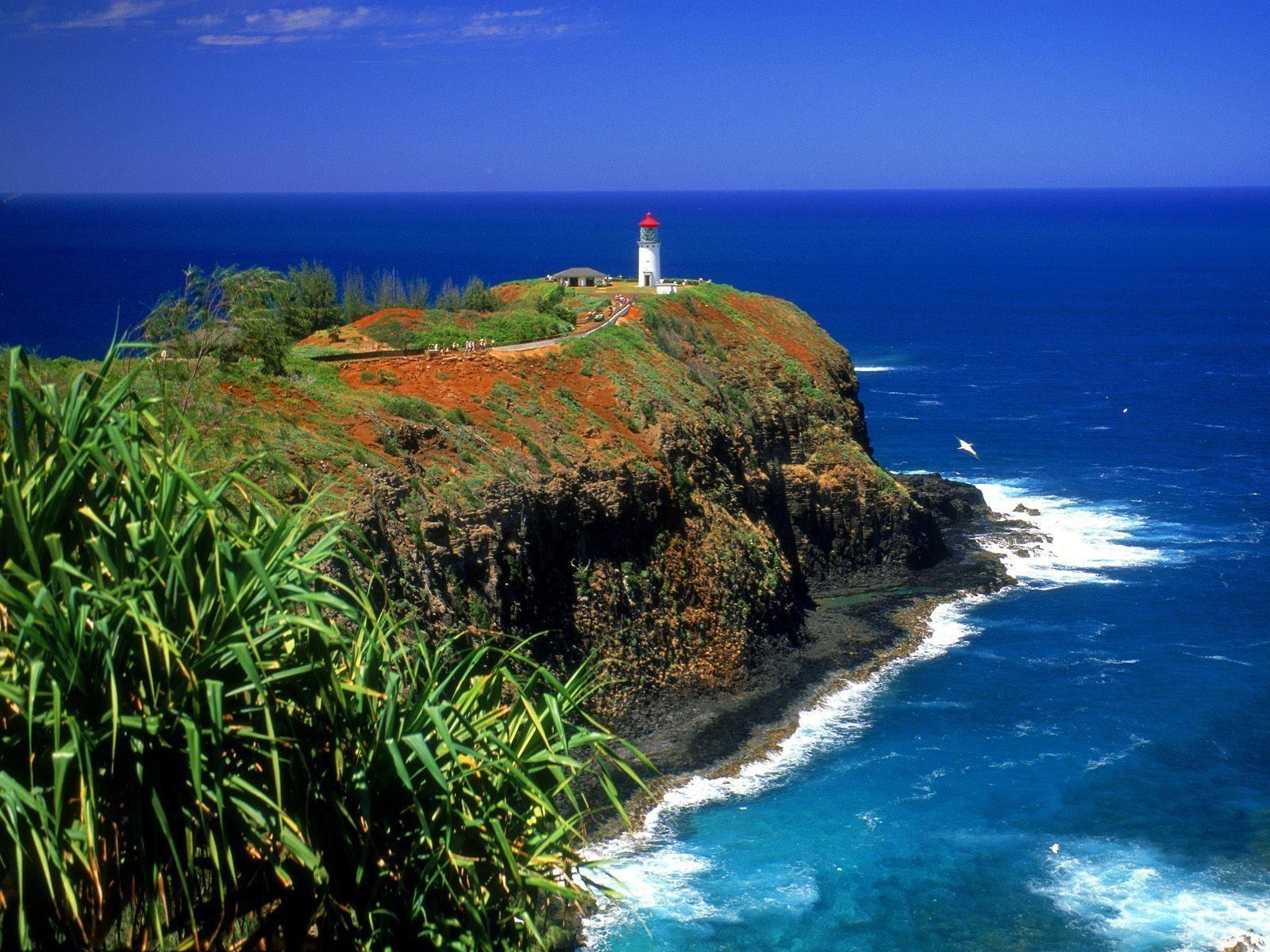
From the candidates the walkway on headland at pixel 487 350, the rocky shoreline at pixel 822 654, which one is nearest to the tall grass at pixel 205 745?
the rocky shoreline at pixel 822 654

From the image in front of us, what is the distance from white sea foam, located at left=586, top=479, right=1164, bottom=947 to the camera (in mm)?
24312

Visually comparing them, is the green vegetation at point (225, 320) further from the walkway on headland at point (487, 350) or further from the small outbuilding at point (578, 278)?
the small outbuilding at point (578, 278)

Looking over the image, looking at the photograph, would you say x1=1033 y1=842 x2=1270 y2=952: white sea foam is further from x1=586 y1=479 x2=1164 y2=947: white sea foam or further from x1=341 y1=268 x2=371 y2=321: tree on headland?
x1=341 y1=268 x2=371 y2=321: tree on headland

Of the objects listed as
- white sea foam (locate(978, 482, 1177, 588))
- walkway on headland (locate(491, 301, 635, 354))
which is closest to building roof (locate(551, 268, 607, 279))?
walkway on headland (locate(491, 301, 635, 354))

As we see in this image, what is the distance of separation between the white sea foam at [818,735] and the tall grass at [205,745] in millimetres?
1930

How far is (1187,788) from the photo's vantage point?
29.4 metres

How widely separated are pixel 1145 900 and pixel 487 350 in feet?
81.8

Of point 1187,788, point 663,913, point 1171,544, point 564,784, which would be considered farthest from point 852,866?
point 1171,544

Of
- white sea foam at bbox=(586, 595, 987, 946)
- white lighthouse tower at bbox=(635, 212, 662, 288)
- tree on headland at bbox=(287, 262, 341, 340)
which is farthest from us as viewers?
white lighthouse tower at bbox=(635, 212, 662, 288)

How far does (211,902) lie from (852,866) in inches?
675

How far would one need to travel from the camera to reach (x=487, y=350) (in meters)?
40.6

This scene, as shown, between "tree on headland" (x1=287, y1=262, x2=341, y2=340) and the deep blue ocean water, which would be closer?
the deep blue ocean water

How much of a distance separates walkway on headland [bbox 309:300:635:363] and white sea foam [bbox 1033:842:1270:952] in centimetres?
2266

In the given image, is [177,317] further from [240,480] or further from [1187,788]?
[1187,788]
